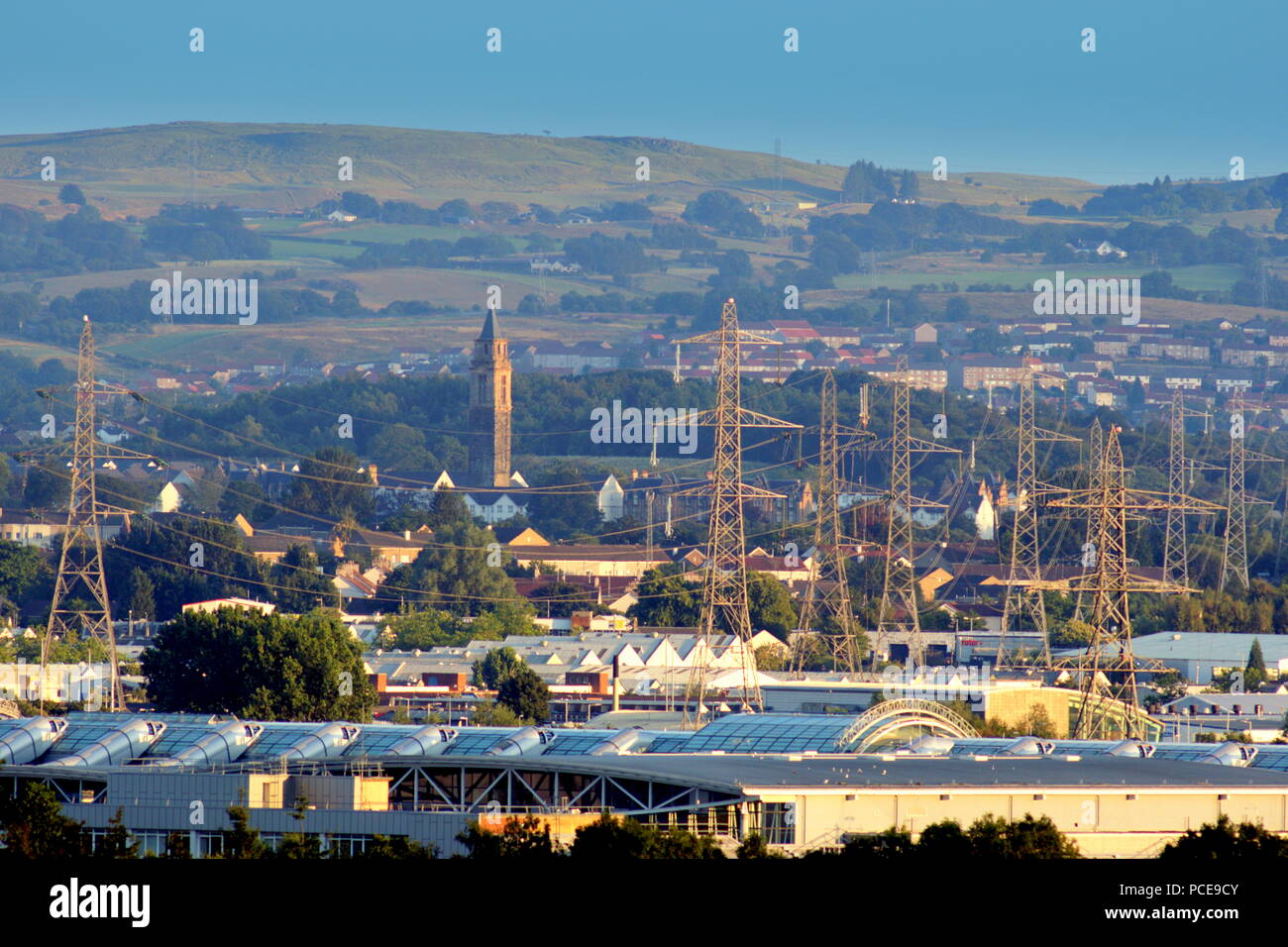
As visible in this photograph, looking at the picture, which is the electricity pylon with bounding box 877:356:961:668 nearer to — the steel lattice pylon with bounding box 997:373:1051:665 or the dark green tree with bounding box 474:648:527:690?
the steel lattice pylon with bounding box 997:373:1051:665

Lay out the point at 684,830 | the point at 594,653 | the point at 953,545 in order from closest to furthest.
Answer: the point at 684,830 < the point at 594,653 < the point at 953,545

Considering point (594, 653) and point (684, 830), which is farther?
point (594, 653)

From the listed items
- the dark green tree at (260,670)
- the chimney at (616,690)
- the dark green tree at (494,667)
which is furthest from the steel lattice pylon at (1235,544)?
the dark green tree at (260,670)

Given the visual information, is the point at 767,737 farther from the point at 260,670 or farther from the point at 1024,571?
the point at 1024,571

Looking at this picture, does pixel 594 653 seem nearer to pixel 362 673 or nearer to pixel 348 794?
pixel 362 673
